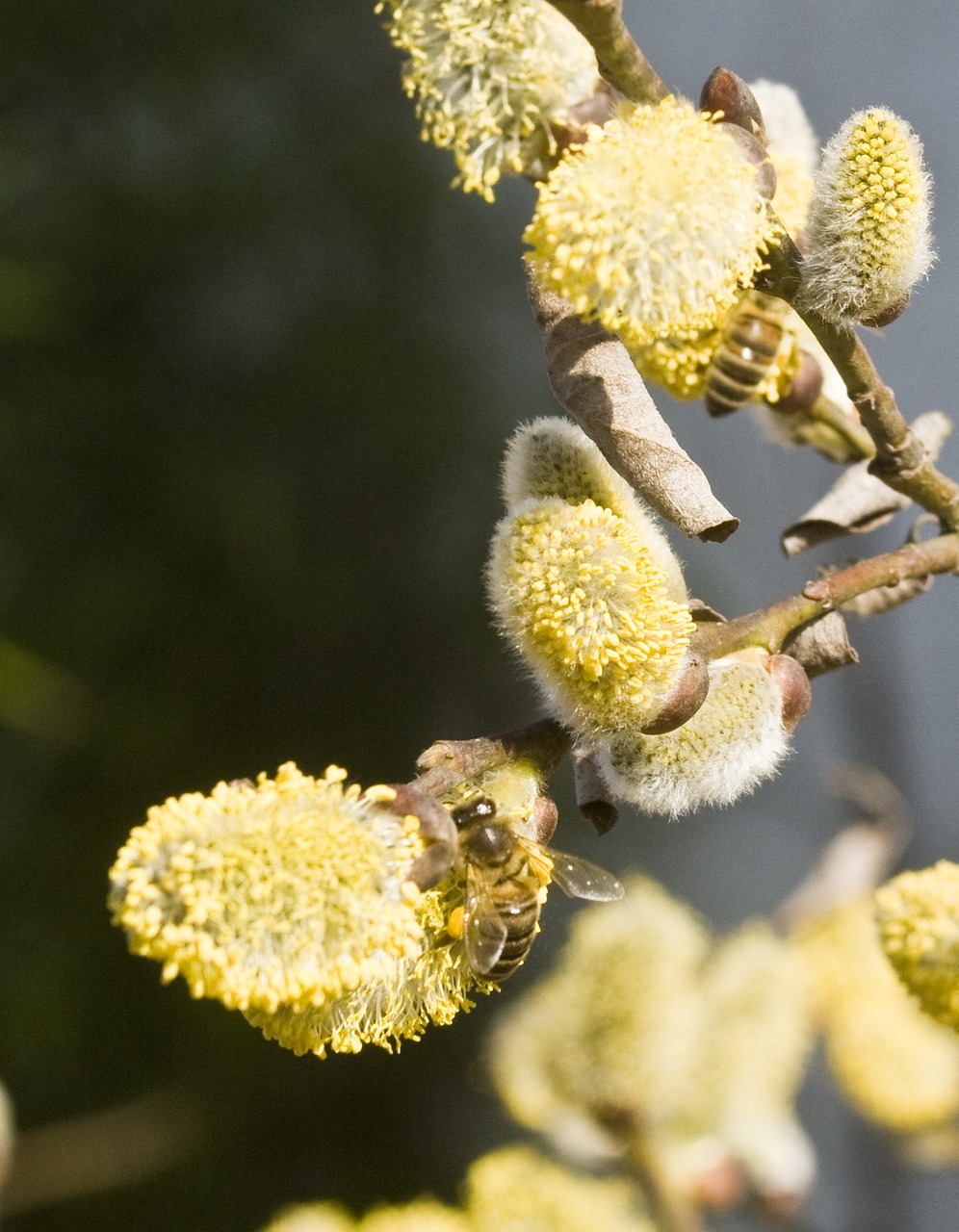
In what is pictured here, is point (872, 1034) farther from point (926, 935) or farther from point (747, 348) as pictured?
point (747, 348)

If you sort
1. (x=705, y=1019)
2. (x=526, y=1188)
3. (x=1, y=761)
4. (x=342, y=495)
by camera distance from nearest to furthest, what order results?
1. (x=526, y=1188)
2. (x=705, y=1019)
3. (x=1, y=761)
4. (x=342, y=495)

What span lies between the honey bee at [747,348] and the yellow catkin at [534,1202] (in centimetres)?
50

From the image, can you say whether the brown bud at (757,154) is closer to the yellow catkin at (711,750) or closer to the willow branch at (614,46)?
the willow branch at (614,46)

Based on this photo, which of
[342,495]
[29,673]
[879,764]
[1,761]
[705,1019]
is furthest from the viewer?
[342,495]

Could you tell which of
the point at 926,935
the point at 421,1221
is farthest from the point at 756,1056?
the point at 926,935

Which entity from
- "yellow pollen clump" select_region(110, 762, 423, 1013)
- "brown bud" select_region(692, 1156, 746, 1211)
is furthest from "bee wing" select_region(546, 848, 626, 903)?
"brown bud" select_region(692, 1156, 746, 1211)

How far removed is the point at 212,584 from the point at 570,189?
1.07m

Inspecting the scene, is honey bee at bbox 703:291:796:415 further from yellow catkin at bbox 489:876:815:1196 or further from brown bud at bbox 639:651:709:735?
yellow catkin at bbox 489:876:815:1196

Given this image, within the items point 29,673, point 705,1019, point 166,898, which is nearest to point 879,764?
point 705,1019

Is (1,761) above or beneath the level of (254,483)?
beneath

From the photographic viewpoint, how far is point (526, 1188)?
2.40ft

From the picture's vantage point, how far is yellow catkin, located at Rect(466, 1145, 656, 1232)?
0.72 metres

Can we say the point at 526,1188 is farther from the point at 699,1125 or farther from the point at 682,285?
the point at 682,285

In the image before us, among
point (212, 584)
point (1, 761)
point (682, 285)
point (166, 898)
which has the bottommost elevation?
point (1, 761)
